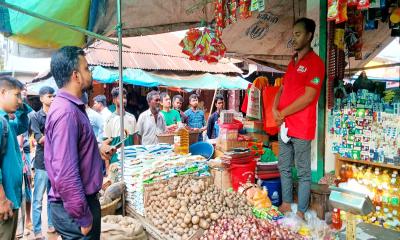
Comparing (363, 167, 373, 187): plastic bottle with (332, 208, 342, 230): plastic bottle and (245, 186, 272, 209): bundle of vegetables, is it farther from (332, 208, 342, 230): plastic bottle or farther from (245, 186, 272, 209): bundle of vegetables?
(245, 186, 272, 209): bundle of vegetables

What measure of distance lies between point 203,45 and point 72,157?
336 cm

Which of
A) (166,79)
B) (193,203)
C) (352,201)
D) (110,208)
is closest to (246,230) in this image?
(193,203)

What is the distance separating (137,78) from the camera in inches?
479

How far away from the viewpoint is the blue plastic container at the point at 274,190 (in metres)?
4.32

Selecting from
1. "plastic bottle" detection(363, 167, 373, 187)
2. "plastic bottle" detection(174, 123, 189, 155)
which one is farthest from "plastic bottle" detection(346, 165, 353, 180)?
"plastic bottle" detection(174, 123, 189, 155)

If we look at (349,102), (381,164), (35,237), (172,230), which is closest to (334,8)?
(349,102)

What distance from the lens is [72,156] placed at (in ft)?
7.09

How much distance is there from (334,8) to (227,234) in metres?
2.39

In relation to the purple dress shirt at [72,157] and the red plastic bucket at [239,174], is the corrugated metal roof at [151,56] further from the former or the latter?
the purple dress shirt at [72,157]

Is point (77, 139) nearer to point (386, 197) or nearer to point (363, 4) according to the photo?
point (363, 4)

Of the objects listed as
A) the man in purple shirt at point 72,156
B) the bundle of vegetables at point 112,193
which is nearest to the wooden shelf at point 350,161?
the bundle of vegetables at point 112,193

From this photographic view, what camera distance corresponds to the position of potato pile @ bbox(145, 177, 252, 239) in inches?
136

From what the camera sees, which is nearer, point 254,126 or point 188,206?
point 188,206

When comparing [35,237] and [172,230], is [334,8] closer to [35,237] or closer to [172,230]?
[172,230]
